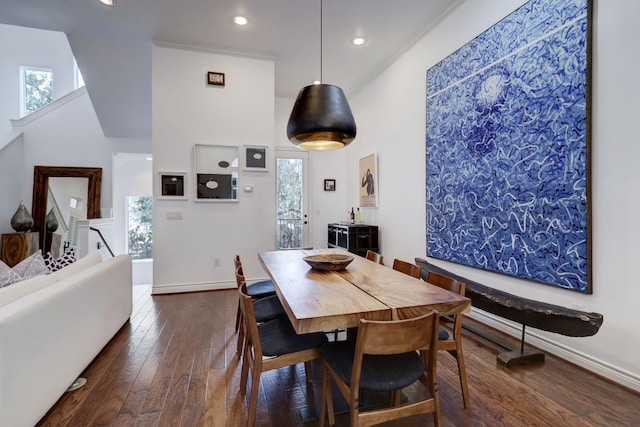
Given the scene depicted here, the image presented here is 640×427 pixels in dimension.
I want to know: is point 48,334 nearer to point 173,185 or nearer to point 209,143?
point 173,185

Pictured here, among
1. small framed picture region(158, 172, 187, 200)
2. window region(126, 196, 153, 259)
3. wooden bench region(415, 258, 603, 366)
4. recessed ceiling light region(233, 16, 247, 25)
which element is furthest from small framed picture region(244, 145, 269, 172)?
window region(126, 196, 153, 259)

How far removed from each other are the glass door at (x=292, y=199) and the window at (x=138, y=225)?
3.76 metres

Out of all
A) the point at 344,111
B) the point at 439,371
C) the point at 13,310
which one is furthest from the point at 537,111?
the point at 13,310

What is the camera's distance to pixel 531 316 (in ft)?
6.91

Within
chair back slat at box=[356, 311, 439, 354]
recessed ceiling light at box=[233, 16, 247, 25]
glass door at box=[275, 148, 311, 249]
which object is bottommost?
chair back slat at box=[356, 311, 439, 354]

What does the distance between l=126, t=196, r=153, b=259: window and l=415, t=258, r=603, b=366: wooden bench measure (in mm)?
7420

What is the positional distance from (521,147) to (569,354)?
1.64m

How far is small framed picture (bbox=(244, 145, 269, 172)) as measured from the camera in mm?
4340

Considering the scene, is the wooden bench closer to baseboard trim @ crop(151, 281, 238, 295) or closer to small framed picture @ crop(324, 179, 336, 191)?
baseboard trim @ crop(151, 281, 238, 295)

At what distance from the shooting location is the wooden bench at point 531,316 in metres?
1.88

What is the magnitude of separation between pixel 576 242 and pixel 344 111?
74.6 inches

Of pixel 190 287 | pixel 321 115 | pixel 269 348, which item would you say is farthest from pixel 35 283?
pixel 190 287

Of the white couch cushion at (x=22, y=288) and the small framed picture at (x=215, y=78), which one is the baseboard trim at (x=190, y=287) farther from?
the small framed picture at (x=215, y=78)

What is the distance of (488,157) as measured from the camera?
9.09 feet
